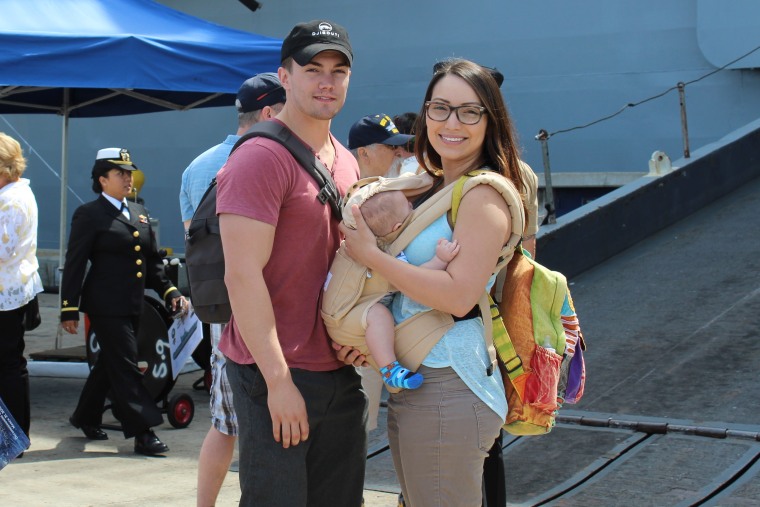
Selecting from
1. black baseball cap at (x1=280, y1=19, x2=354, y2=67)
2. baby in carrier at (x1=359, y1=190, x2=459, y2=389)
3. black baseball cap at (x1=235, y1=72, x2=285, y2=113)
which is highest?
black baseball cap at (x1=235, y1=72, x2=285, y2=113)

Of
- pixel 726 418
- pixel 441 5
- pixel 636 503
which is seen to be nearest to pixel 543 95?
pixel 441 5

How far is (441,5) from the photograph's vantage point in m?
13.7

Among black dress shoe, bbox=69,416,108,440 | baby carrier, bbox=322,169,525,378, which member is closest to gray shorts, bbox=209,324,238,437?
baby carrier, bbox=322,169,525,378

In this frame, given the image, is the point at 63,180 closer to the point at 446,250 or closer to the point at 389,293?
the point at 389,293

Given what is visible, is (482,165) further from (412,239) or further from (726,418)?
(726,418)

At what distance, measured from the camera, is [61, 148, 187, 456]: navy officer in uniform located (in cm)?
624

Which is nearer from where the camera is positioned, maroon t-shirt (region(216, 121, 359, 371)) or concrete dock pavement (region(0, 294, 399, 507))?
maroon t-shirt (region(216, 121, 359, 371))

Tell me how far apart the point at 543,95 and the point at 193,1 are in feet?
19.8

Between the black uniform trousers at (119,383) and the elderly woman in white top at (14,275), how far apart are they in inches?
20.7

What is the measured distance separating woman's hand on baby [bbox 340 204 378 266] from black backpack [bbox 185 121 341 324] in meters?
0.15

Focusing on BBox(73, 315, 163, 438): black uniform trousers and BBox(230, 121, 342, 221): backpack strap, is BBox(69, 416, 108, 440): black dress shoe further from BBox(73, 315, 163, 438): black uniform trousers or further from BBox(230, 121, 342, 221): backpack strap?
BBox(230, 121, 342, 221): backpack strap

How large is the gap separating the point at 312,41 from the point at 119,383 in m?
3.81

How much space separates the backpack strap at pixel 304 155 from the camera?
3.00 metres

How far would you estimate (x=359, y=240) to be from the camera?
2.92 metres
